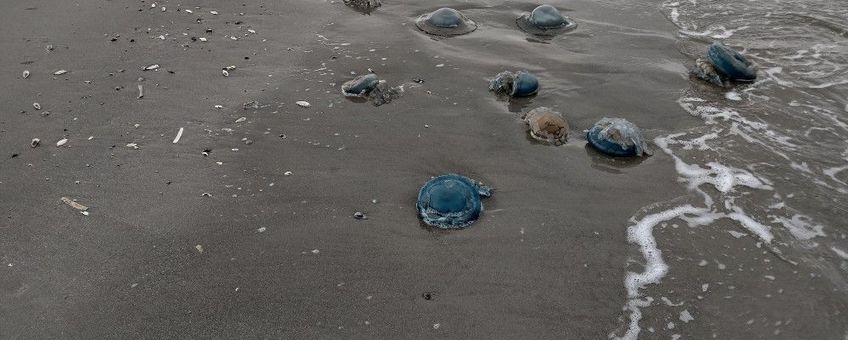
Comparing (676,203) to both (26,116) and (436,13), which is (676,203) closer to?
(436,13)

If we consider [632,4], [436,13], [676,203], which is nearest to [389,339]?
[676,203]

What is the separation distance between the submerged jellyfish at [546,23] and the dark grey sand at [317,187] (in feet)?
0.76

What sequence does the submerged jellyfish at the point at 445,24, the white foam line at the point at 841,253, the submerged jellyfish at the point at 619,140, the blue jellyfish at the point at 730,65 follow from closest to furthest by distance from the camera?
the white foam line at the point at 841,253 → the submerged jellyfish at the point at 619,140 → the blue jellyfish at the point at 730,65 → the submerged jellyfish at the point at 445,24

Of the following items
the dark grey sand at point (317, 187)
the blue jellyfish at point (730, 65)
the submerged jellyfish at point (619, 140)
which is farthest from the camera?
the blue jellyfish at point (730, 65)

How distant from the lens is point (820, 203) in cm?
355

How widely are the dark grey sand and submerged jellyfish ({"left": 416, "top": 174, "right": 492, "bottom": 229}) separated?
0.09 m

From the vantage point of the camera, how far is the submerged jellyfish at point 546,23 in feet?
18.7

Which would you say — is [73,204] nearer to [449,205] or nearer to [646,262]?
[449,205]

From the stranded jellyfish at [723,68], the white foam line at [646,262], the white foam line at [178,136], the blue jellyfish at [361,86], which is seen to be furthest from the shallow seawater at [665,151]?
the white foam line at [178,136]

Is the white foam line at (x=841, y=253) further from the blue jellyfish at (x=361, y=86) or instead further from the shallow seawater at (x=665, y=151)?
the blue jellyfish at (x=361, y=86)

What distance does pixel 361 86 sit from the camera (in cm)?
453

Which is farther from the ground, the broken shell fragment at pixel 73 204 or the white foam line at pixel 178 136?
the white foam line at pixel 178 136

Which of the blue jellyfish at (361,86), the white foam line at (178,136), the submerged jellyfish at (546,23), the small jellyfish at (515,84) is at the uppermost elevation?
the submerged jellyfish at (546,23)

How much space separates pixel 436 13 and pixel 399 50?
76 centimetres
